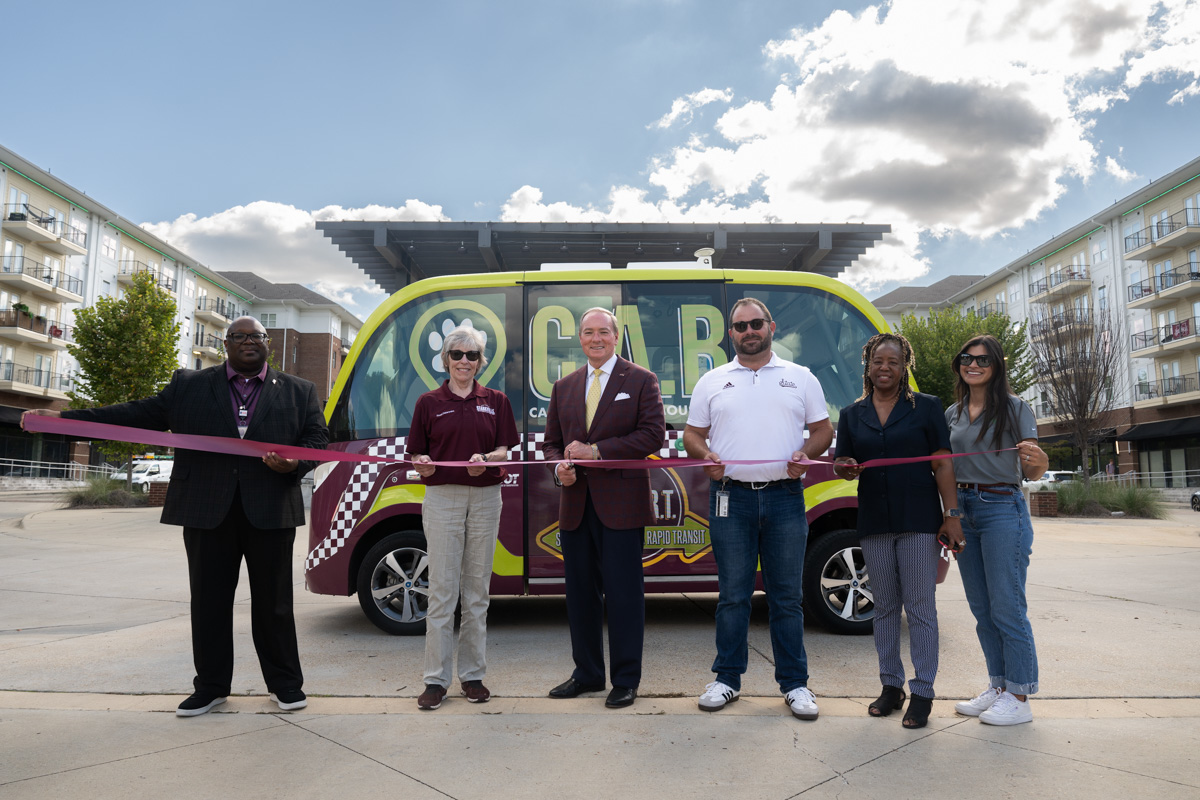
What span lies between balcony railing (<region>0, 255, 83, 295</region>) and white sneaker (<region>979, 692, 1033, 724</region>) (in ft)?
152

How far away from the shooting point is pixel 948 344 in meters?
28.8

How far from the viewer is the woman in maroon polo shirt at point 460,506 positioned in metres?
3.90

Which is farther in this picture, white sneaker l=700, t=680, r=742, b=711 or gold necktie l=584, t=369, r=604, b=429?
gold necktie l=584, t=369, r=604, b=429

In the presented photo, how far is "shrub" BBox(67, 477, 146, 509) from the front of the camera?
22.2m

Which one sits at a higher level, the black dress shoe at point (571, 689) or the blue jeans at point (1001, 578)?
the blue jeans at point (1001, 578)

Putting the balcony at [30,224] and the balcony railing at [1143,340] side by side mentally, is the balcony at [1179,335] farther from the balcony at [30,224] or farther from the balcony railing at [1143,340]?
the balcony at [30,224]

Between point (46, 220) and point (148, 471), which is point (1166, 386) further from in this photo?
point (46, 220)

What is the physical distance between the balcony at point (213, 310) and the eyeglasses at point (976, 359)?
196ft

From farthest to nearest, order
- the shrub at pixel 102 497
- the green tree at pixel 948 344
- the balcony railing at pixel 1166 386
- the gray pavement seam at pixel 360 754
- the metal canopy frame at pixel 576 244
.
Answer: the balcony railing at pixel 1166 386 < the green tree at pixel 948 344 < the shrub at pixel 102 497 < the metal canopy frame at pixel 576 244 < the gray pavement seam at pixel 360 754

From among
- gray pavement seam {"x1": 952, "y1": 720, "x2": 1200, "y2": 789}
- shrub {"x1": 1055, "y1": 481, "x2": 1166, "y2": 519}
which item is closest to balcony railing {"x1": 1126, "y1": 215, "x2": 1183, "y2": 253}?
shrub {"x1": 1055, "y1": 481, "x2": 1166, "y2": 519}

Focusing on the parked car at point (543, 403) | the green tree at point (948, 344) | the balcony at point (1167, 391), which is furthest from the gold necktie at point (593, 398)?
the balcony at point (1167, 391)

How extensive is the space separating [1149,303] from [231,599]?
47591 mm

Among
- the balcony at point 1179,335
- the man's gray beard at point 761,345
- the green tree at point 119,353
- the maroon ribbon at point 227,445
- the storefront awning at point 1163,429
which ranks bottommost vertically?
→ the maroon ribbon at point 227,445

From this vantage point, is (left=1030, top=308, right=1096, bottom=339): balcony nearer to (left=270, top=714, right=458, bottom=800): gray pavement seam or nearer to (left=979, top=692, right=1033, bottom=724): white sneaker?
(left=979, top=692, right=1033, bottom=724): white sneaker
